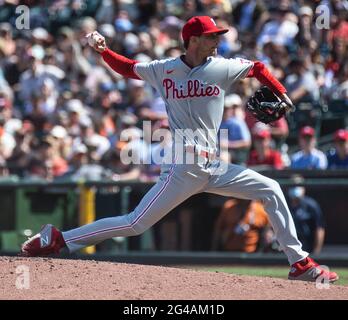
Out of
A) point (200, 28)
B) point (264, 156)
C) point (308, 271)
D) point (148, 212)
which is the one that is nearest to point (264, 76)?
point (200, 28)

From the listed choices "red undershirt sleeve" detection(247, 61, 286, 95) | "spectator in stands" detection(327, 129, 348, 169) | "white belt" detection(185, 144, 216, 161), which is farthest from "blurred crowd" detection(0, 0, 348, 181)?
"white belt" detection(185, 144, 216, 161)

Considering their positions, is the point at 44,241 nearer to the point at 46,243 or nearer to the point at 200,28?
the point at 46,243

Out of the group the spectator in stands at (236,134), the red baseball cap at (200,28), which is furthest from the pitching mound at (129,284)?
the spectator in stands at (236,134)

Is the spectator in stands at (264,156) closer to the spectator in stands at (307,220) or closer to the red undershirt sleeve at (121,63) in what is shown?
the spectator in stands at (307,220)
